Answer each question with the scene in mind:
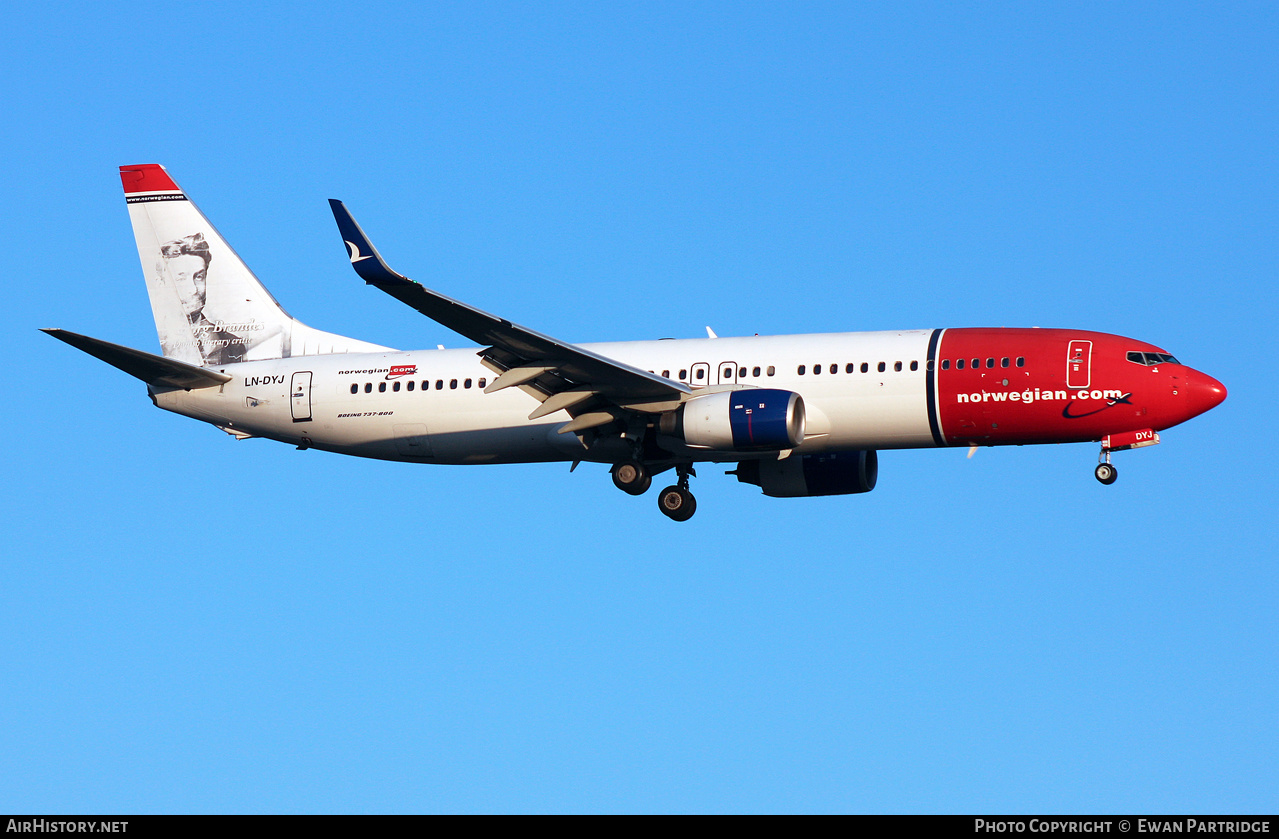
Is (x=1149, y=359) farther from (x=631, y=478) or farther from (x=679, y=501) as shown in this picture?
(x=631, y=478)

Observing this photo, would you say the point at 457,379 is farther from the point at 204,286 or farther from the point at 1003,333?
the point at 1003,333

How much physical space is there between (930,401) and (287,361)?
58.8ft

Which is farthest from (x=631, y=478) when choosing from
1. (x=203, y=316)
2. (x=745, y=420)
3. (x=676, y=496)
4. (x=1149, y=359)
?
(x=203, y=316)

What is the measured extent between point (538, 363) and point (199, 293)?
1375cm

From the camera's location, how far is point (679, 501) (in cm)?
4166

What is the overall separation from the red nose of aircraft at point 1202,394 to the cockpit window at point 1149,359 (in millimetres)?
648

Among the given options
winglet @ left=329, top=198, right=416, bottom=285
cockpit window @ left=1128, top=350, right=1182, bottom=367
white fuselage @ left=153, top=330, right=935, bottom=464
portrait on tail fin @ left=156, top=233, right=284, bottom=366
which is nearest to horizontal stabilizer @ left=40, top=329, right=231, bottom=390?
white fuselage @ left=153, top=330, right=935, bottom=464

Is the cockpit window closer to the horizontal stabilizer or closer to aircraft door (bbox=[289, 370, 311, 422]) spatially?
aircraft door (bbox=[289, 370, 311, 422])

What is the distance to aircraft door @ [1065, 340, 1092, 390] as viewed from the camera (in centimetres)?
3766

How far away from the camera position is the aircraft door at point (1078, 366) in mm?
37656

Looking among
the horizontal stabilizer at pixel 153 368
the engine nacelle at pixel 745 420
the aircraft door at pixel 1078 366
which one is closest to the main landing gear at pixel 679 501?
the engine nacelle at pixel 745 420
